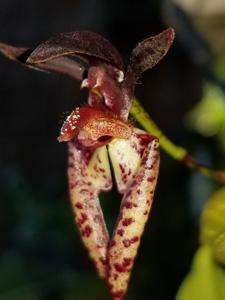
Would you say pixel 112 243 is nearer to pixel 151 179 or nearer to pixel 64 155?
pixel 151 179

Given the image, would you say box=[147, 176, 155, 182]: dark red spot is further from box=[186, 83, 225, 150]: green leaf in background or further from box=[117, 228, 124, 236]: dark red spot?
box=[186, 83, 225, 150]: green leaf in background

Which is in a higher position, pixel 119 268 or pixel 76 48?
pixel 76 48

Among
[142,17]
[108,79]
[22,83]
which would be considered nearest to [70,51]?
[108,79]

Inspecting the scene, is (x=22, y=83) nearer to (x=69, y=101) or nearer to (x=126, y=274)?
(x=69, y=101)

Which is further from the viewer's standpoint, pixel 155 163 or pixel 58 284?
pixel 58 284

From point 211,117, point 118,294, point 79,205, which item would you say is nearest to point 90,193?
point 79,205

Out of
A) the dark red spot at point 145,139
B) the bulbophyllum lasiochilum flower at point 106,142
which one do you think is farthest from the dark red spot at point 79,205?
the dark red spot at point 145,139
